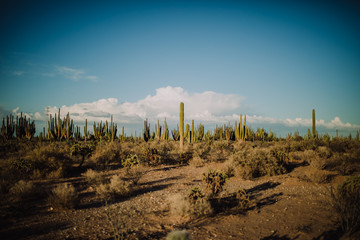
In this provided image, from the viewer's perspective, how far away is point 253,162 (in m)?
10.2

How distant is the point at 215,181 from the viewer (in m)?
6.86

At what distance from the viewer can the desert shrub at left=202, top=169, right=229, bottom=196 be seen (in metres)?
6.78

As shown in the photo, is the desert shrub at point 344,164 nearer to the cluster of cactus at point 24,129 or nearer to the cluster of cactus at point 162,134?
the cluster of cactus at point 162,134

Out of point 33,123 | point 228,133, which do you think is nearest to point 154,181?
point 228,133

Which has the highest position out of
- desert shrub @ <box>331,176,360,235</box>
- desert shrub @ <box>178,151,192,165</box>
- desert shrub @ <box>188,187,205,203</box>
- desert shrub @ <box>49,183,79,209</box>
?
desert shrub @ <box>331,176,360,235</box>

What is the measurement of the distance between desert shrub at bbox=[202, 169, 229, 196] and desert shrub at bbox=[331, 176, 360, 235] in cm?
322

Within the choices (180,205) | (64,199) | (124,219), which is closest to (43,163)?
(64,199)

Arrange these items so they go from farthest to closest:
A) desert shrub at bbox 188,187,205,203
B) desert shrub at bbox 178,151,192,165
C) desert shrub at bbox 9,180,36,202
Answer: desert shrub at bbox 178,151,192,165 → desert shrub at bbox 9,180,36,202 → desert shrub at bbox 188,187,205,203

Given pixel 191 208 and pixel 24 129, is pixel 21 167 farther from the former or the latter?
pixel 24 129

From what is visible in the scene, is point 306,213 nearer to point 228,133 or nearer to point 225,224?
point 225,224

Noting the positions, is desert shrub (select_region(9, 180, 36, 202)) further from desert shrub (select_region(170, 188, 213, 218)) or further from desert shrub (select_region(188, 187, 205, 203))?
desert shrub (select_region(188, 187, 205, 203))

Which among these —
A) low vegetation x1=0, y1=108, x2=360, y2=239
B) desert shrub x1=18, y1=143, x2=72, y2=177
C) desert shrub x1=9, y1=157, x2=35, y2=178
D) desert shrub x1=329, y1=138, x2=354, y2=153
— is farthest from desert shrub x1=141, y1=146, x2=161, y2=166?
desert shrub x1=329, y1=138, x2=354, y2=153

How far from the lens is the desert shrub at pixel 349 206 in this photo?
4.06 metres

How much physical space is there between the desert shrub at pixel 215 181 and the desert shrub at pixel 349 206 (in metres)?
3.22
